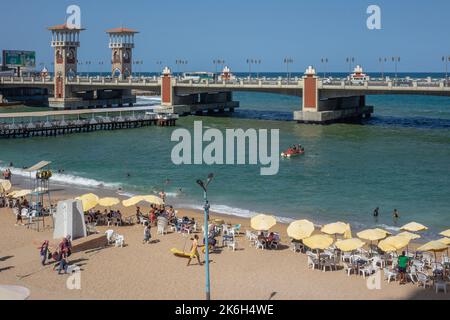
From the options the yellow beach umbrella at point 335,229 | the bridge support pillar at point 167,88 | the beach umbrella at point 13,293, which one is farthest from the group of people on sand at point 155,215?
the bridge support pillar at point 167,88

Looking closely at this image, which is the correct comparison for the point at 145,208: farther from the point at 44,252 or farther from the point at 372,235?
the point at 372,235

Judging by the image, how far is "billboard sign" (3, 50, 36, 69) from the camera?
154 metres

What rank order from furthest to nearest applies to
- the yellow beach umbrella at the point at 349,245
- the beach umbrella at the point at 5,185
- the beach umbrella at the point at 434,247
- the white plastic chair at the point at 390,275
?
1. the beach umbrella at the point at 5,185
2. the yellow beach umbrella at the point at 349,245
3. the beach umbrella at the point at 434,247
4. the white plastic chair at the point at 390,275

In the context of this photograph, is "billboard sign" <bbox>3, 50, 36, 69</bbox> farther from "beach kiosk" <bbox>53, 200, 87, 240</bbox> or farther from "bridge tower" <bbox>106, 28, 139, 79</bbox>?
"beach kiosk" <bbox>53, 200, 87, 240</bbox>

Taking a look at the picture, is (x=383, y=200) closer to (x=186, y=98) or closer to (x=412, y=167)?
(x=412, y=167)

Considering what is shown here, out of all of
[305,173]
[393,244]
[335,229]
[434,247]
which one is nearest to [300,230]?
[335,229]

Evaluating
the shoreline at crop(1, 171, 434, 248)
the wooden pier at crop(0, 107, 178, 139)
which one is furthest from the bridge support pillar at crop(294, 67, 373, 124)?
the shoreline at crop(1, 171, 434, 248)

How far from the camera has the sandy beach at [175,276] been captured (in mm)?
20109

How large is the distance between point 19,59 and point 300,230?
473 feet

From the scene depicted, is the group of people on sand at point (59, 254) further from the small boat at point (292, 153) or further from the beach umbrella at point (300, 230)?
the small boat at point (292, 153)

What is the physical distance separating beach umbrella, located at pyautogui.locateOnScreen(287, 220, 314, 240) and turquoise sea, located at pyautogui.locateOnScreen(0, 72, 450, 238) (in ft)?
21.1

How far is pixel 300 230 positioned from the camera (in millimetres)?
25000

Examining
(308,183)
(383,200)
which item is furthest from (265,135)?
(383,200)

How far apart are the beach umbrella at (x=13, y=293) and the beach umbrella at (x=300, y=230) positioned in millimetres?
10699
